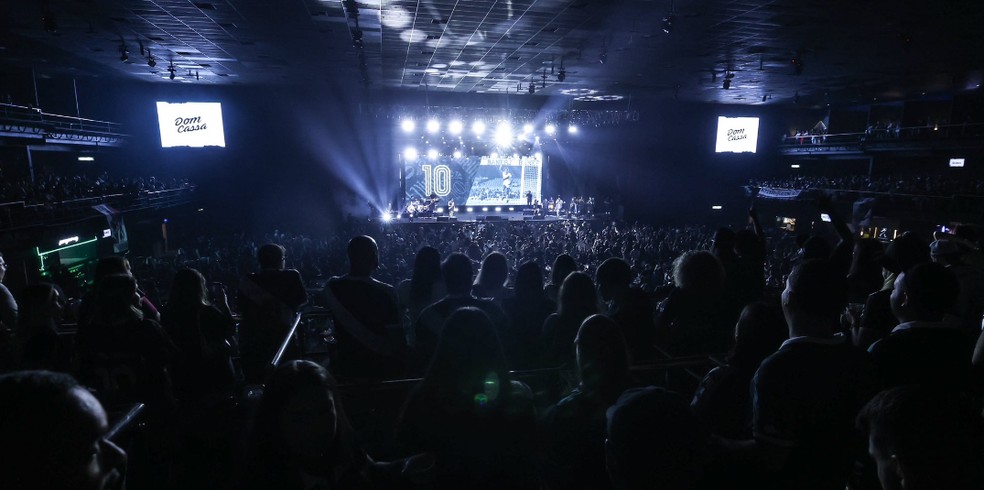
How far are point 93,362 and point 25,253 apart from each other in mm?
13698

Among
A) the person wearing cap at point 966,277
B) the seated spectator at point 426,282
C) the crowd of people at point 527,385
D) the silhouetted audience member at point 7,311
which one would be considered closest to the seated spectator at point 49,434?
the crowd of people at point 527,385

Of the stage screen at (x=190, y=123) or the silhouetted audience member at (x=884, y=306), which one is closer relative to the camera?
the silhouetted audience member at (x=884, y=306)

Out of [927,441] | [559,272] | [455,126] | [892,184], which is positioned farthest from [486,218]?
[927,441]

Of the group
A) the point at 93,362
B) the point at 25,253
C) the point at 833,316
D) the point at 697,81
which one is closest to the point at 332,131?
the point at 25,253

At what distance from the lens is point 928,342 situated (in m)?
2.12

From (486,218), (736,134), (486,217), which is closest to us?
(486,218)

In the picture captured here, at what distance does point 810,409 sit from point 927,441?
505 mm

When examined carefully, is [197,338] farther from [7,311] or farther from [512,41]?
A: [512,41]

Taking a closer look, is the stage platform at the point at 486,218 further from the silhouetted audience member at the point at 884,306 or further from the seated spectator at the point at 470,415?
the seated spectator at the point at 470,415

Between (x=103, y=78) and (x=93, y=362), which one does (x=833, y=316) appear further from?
(x=103, y=78)

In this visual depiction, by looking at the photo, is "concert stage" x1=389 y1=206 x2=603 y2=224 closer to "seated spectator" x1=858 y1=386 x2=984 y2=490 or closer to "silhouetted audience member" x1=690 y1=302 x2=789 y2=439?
"silhouetted audience member" x1=690 y1=302 x2=789 y2=439

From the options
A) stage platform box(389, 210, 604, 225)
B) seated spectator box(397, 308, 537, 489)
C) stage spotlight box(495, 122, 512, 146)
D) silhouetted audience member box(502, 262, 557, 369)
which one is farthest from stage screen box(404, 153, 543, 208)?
seated spectator box(397, 308, 537, 489)

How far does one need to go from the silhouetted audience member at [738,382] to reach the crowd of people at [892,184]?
1951 centimetres

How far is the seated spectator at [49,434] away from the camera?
0.96 m
